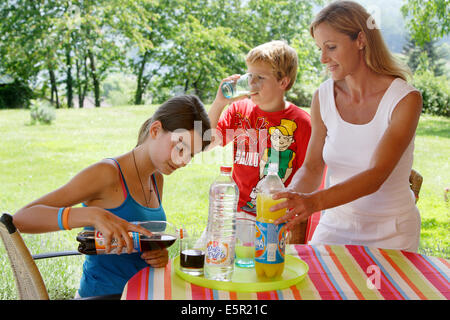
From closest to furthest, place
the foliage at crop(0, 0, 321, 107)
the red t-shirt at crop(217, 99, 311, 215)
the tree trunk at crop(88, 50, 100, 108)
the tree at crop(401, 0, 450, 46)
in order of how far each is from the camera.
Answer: the red t-shirt at crop(217, 99, 311, 215), the tree at crop(401, 0, 450, 46), the foliage at crop(0, 0, 321, 107), the tree trunk at crop(88, 50, 100, 108)

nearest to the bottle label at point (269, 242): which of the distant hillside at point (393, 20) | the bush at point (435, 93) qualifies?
Answer: the distant hillside at point (393, 20)

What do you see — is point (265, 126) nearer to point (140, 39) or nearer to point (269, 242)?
point (269, 242)

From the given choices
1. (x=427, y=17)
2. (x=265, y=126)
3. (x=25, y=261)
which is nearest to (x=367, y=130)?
(x=265, y=126)

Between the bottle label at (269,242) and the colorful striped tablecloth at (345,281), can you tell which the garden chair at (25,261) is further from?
the bottle label at (269,242)


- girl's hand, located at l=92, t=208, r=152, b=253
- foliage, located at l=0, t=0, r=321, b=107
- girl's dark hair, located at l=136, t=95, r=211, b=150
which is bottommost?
girl's hand, located at l=92, t=208, r=152, b=253

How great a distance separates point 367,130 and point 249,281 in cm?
71

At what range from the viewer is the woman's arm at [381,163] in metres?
1.34

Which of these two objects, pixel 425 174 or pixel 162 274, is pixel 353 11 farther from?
pixel 425 174

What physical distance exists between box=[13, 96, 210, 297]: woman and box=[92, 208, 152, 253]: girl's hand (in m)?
0.02

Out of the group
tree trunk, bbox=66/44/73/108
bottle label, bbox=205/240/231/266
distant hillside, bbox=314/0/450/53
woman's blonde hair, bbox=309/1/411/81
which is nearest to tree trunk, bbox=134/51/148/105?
tree trunk, bbox=66/44/73/108

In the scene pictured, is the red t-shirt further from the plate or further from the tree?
the tree

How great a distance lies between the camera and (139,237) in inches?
44.9

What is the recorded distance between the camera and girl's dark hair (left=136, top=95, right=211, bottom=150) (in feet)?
5.04
